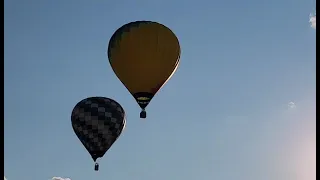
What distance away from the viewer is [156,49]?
1067 inches

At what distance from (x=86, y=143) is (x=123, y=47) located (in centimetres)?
566

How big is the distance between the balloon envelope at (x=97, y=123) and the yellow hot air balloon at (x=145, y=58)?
388 cm

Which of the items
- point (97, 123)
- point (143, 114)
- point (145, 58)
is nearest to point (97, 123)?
point (97, 123)

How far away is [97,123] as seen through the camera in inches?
1208

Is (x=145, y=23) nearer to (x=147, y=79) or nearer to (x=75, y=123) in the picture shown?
(x=147, y=79)

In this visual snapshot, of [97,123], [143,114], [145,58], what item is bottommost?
[143,114]

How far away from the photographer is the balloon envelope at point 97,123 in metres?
30.3

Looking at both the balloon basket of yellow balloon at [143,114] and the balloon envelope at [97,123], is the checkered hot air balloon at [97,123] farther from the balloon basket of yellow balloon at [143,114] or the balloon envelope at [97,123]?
the balloon basket of yellow balloon at [143,114]

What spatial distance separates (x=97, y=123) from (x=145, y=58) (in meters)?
5.19

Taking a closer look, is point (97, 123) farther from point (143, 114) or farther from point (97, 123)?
point (143, 114)

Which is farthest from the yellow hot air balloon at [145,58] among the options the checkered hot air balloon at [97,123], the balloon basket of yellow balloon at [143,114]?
the checkered hot air balloon at [97,123]
